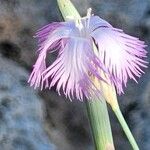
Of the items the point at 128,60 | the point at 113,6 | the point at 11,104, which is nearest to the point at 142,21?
the point at 113,6

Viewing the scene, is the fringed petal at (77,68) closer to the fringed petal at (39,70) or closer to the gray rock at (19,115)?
the fringed petal at (39,70)

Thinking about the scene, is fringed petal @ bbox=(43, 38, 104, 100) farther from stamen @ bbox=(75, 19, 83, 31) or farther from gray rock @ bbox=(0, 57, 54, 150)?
gray rock @ bbox=(0, 57, 54, 150)

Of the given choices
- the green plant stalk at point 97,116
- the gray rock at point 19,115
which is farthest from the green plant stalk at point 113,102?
the gray rock at point 19,115

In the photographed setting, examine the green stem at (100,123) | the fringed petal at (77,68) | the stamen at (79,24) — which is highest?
the stamen at (79,24)

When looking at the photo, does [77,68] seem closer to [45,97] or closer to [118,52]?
[118,52]

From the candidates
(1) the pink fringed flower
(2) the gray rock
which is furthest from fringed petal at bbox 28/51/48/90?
(2) the gray rock

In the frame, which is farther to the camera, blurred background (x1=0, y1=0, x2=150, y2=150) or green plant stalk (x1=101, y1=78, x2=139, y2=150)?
blurred background (x1=0, y1=0, x2=150, y2=150)
